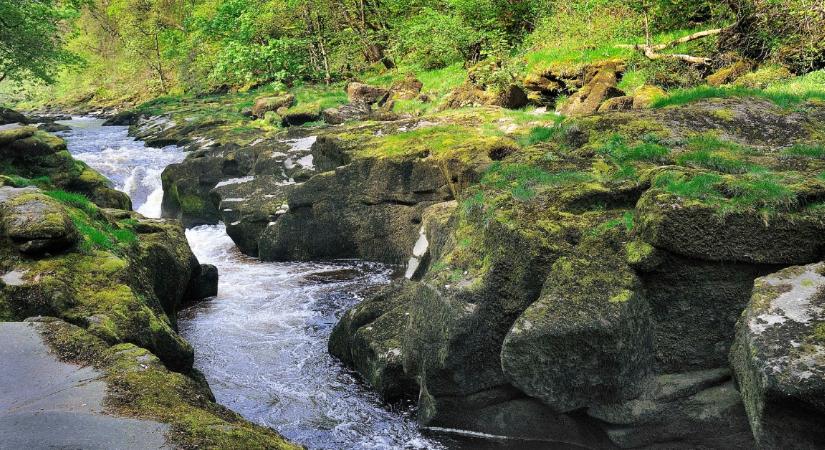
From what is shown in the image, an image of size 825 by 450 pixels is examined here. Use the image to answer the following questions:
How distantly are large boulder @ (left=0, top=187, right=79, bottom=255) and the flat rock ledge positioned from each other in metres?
2.50

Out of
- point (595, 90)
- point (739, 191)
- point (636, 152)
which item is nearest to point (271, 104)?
point (595, 90)

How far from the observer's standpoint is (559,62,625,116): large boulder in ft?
56.7

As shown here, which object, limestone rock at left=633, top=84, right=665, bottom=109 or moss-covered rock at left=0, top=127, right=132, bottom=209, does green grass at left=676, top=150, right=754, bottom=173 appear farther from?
moss-covered rock at left=0, top=127, right=132, bottom=209

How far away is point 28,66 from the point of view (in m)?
29.3

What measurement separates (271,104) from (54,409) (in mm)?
28285

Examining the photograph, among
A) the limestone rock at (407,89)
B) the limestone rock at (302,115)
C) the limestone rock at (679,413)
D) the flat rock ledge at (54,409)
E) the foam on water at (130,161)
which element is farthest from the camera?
the limestone rock at (302,115)

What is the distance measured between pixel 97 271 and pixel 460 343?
526 cm

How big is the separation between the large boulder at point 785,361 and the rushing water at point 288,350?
374cm

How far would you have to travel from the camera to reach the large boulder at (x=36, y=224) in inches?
360

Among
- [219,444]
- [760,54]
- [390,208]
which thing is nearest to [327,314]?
[390,208]

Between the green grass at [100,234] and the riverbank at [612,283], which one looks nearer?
the riverbank at [612,283]

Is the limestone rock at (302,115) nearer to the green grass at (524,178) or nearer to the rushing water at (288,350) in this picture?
the rushing water at (288,350)

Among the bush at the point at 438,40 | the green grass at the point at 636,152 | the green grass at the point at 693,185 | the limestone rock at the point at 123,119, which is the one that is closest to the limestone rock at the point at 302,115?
the bush at the point at 438,40

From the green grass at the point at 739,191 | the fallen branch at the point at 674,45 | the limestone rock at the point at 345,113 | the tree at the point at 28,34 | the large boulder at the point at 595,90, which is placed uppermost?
the tree at the point at 28,34
